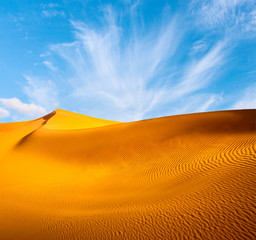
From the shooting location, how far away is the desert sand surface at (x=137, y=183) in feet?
14.7

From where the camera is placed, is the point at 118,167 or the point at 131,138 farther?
the point at 131,138

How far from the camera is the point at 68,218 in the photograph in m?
6.11

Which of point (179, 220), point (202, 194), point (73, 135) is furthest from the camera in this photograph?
point (73, 135)

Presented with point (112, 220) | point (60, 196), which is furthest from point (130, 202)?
point (60, 196)

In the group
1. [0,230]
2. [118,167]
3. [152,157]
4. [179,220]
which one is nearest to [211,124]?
[152,157]

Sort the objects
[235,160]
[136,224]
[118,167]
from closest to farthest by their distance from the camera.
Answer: [136,224]
[235,160]
[118,167]

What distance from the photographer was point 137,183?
28.5 ft

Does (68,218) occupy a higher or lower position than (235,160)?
lower

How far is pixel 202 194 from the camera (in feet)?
17.3

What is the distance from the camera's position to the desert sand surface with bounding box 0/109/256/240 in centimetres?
449

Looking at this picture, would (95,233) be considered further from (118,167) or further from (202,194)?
(118,167)

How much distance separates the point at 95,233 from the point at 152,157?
7588 millimetres

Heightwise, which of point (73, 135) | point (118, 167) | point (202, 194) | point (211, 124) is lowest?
point (202, 194)

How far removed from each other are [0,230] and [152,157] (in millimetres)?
9031
